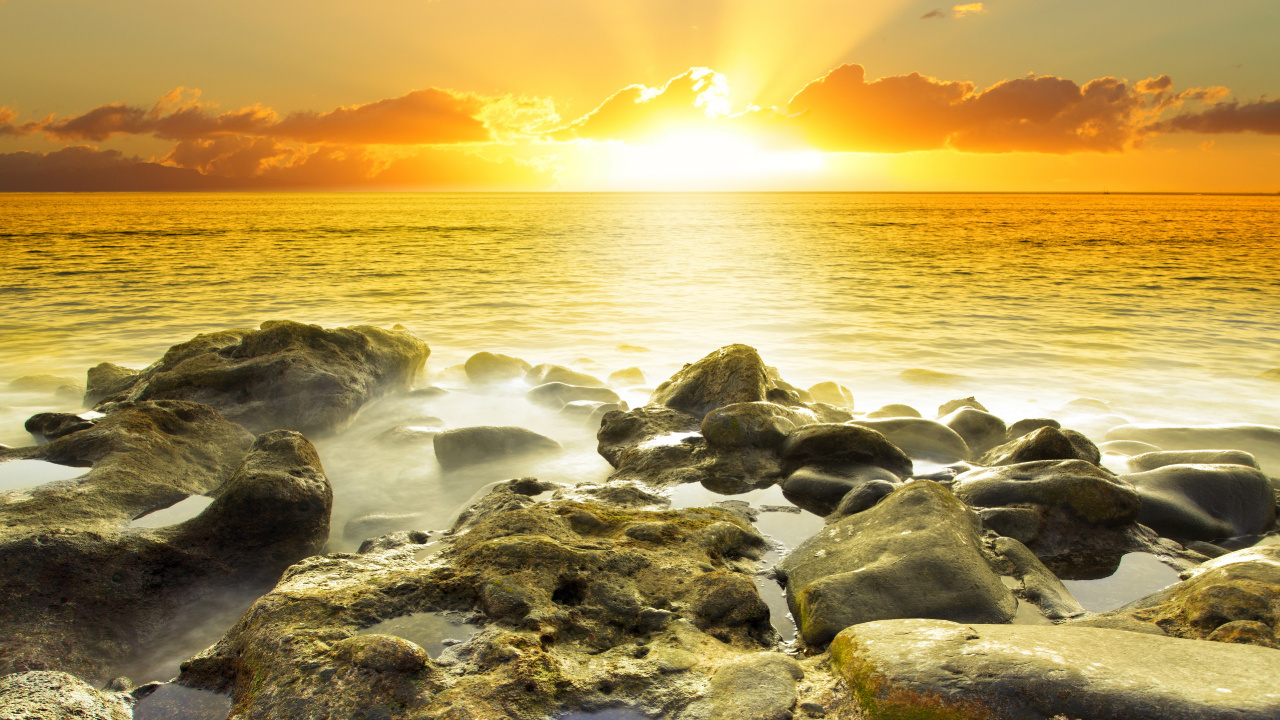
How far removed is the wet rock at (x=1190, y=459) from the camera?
14.0 ft

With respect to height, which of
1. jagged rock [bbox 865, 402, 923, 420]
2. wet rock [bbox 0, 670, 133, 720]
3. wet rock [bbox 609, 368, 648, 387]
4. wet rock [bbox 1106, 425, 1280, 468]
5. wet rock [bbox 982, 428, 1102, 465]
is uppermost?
wet rock [bbox 982, 428, 1102, 465]

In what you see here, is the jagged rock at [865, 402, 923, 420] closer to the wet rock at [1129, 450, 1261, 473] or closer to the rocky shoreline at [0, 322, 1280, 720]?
the rocky shoreline at [0, 322, 1280, 720]

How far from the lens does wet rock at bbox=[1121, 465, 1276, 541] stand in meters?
3.68

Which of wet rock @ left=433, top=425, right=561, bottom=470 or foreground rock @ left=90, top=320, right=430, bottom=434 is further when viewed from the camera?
foreground rock @ left=90, top=320, right=430, bottom=434

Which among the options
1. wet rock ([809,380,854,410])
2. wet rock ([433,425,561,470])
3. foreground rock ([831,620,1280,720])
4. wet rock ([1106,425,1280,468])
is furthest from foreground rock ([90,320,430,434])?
wet rock ([1106,425,1280,468])

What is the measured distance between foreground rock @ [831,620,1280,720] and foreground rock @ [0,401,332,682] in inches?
109

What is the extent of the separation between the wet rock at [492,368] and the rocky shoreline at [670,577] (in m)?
2.48

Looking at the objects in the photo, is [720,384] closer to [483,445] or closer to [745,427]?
[745,427]

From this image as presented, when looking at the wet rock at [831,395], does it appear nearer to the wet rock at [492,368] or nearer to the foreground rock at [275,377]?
the wet rock at [492,368]

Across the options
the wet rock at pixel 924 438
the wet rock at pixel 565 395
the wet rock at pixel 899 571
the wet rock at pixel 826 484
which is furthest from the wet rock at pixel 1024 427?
the wet rock at pixel 565 395

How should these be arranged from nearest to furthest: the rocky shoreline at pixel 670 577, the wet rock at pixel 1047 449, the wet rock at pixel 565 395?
the rocky shoreline at pixel 670 577, the wet rock at pixel 1047 449, the wet rock at pixel 565 395

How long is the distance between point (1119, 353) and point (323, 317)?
13.9 meters

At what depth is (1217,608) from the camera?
238 cm

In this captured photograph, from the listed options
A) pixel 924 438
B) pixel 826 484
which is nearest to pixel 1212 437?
pixel 924 438
